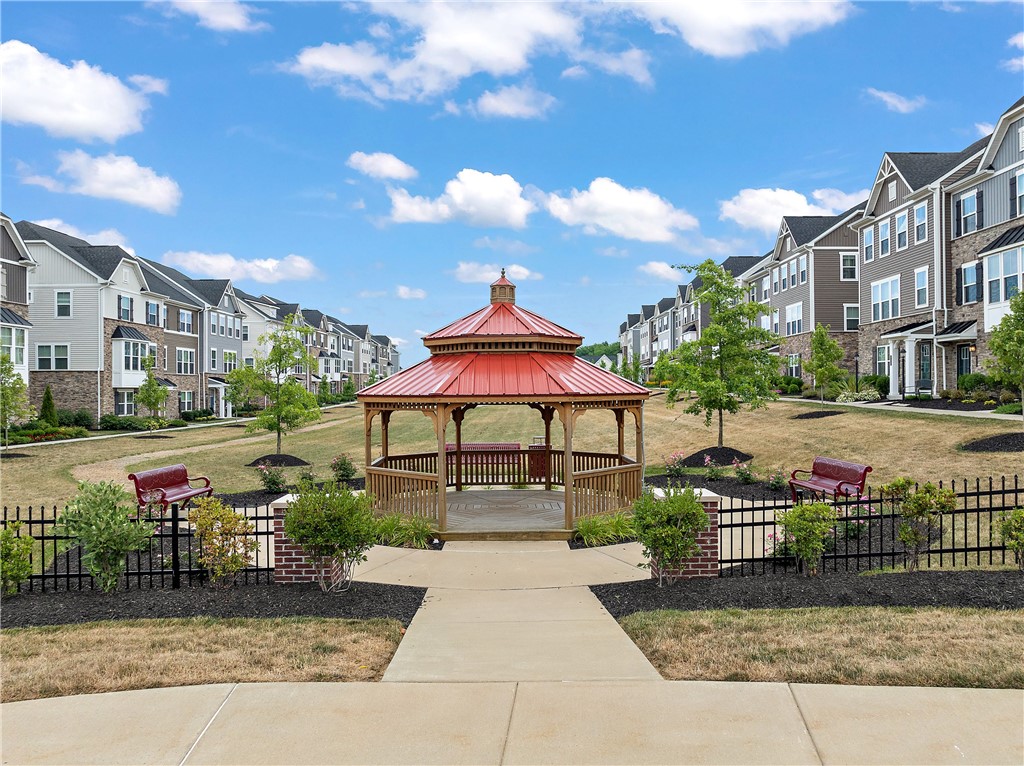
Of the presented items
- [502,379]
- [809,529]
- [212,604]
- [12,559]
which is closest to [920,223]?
[502,379]

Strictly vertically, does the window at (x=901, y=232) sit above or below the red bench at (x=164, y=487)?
above

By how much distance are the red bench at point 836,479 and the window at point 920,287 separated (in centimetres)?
2510

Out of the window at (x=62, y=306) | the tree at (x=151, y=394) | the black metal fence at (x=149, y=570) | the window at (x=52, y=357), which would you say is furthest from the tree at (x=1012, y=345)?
the window at (x=62, y=306)

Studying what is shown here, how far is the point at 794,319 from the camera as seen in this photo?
1887 inches

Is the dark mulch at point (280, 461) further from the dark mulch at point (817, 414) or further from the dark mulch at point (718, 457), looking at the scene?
the dark mulch at point (817, 414)

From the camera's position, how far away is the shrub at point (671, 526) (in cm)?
827

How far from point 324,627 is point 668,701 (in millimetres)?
3658

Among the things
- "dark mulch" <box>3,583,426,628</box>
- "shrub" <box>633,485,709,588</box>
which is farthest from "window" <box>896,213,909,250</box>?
"dark mulch" <box>3,583,426,628</box>

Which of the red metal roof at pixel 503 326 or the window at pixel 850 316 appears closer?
the red metal roof at pixel 503 326

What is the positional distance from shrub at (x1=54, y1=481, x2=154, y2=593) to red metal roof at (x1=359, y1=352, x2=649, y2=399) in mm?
5310

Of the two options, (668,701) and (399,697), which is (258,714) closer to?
(399,697)

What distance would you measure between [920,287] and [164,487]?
3544 centimetres

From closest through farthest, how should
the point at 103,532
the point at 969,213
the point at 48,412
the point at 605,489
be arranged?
1. the point at 103,532
2. the point at 605,489
3. the point at 969,213
4. the point at 48,412

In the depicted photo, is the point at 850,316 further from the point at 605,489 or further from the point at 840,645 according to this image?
the point at 840,645
